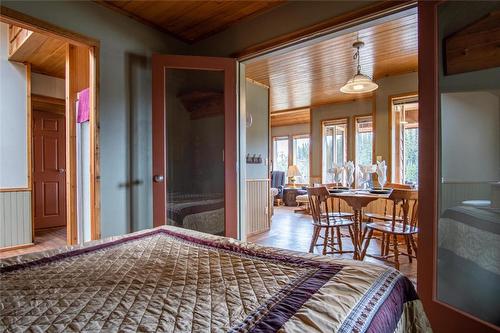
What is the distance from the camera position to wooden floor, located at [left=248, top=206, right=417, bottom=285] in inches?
122

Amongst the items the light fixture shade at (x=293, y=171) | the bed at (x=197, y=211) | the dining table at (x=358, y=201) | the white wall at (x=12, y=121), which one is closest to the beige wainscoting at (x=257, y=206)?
the bed at (x=197, y=211)

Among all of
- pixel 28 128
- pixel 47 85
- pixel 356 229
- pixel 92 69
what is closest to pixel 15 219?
pixel 28 128

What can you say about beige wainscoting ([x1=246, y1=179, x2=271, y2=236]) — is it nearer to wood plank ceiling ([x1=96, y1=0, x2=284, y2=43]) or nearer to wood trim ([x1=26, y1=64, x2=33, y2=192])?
wood plank ceiling ([x1=96, y1=0, x2=284, y2=43])

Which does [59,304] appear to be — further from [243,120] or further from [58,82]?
[58,82]

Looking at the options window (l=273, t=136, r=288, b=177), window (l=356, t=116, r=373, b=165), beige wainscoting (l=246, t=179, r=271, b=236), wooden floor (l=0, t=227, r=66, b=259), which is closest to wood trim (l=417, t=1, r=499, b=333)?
beige wainscoting (l=246, t=179, r=271, b=236)

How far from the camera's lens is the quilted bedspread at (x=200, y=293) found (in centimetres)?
68

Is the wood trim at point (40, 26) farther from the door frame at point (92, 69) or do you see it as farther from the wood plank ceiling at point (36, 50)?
the wood plank ceiling at point (36, 50)

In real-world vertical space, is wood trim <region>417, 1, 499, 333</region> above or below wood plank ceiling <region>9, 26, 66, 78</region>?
below

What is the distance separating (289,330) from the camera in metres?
0.64

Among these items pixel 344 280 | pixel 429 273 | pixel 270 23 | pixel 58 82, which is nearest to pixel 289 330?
pixel 344 280

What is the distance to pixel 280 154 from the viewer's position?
955 cm

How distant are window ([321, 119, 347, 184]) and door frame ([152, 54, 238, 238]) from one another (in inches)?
161

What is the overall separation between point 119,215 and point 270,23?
7.70ft

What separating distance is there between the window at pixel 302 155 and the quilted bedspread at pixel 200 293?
25.7 feet
